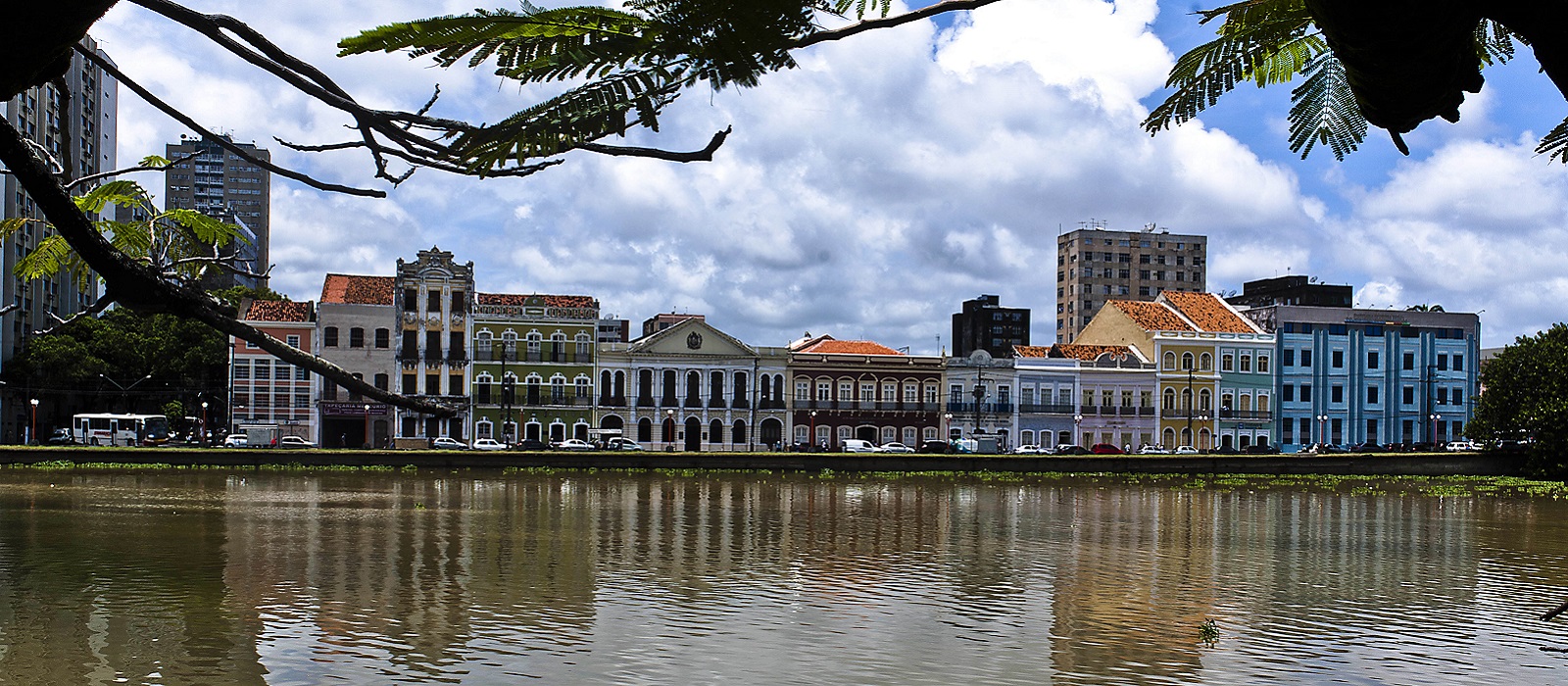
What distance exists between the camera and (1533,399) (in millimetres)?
43906

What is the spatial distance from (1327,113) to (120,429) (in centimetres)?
6083

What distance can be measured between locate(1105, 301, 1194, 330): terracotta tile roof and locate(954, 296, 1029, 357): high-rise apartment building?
10919 millimetres

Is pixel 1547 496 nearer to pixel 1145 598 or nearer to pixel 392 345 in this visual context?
pixel 1145 598

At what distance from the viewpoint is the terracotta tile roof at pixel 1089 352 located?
66.3m

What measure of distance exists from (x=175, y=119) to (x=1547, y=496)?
40.9 m

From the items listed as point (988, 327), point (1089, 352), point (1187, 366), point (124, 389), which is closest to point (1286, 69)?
point (124, 389)

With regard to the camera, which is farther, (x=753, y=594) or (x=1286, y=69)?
(x=753, y=594)

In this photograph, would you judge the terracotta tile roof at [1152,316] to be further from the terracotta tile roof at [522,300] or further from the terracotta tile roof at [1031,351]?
the terracotta tile roof at [522,300]

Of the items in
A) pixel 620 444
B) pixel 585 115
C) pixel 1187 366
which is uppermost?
pixel 1187 366

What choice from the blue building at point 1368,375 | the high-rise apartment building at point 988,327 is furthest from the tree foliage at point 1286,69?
the high-rise apartment building at point 988,327

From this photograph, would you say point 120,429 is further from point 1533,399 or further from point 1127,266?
point 1127,266

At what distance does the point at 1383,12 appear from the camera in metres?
1.36

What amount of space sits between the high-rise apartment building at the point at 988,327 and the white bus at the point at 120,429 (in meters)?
43.3

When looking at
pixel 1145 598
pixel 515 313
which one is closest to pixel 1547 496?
pixel 1145 598
